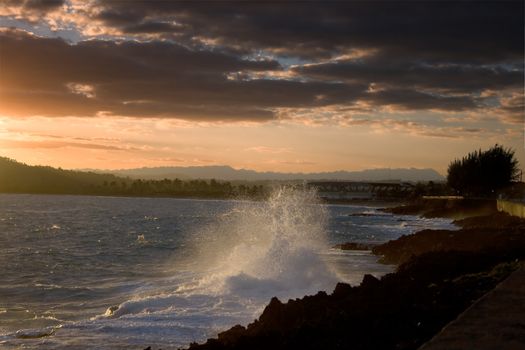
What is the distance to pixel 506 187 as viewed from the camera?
81.2 metres

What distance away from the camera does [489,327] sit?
332 inches

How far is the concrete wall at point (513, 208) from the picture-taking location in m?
43.2

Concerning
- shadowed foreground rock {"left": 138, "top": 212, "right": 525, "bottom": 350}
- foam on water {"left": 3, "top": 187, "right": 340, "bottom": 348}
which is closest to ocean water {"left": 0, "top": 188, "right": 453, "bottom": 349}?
foam on water {"left": 3, "top": 187, "right": 340, "bottom": 348}

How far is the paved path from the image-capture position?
24.9 ft

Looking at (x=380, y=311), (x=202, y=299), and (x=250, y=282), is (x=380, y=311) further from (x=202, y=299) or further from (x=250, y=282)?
(x=250, y=282)

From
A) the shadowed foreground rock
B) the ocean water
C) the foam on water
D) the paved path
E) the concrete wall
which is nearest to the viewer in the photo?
the paved path

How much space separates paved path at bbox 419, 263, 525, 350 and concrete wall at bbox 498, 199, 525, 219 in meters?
33.3

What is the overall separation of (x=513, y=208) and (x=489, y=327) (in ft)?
141

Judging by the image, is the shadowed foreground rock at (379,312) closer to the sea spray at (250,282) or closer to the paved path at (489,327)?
the paved path at (489,327)

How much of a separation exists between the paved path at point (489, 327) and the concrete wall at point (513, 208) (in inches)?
1313

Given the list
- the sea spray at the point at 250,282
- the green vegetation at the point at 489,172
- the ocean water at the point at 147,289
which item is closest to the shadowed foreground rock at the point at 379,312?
the ocean water at the point at 147,289

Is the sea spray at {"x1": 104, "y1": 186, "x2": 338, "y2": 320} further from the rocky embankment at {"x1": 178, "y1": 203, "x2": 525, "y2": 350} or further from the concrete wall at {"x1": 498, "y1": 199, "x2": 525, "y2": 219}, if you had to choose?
the concrete wall at {"x1": 498, "y1": 199, "x2": 525, "y2": 219}

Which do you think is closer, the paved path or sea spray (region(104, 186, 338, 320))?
the paved path

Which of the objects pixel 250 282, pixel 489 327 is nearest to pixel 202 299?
pixel 250 282
